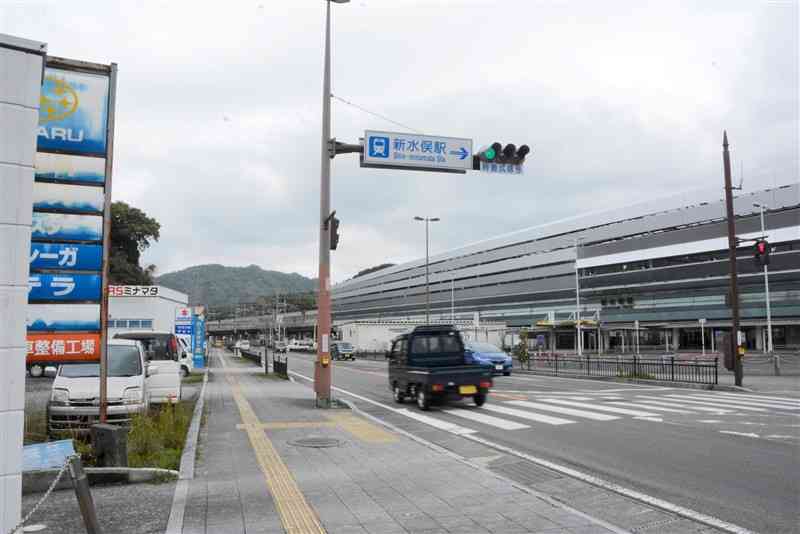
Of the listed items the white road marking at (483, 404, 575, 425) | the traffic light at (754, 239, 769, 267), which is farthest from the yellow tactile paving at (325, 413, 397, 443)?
the traffic light at (754, 239, 769, 267)

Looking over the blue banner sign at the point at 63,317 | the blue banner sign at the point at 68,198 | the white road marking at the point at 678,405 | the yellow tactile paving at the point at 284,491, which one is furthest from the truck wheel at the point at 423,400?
the blue banner sign at the point at 68,198

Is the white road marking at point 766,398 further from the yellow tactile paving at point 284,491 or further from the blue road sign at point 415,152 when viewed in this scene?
the yellow tactile paving at point 284,491

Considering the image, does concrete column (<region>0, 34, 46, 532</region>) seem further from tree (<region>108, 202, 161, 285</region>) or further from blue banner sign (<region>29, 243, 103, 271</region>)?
tree (<region>108, 202, 161, 285</region>)

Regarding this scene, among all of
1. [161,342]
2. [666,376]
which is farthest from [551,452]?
[666,376]

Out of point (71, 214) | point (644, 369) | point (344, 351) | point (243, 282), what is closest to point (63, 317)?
point (71, 214)

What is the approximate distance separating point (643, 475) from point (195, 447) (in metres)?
6.57

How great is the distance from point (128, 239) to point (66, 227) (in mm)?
58456

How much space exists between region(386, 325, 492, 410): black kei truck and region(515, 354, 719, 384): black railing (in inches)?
418

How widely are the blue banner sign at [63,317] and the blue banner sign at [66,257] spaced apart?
49 centimetres

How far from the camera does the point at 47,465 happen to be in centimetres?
746

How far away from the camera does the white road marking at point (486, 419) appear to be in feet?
42.7

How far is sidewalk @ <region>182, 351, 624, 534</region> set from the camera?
6.04 meters

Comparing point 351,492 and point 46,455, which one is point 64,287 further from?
point 351,492

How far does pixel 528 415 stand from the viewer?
14.8m
